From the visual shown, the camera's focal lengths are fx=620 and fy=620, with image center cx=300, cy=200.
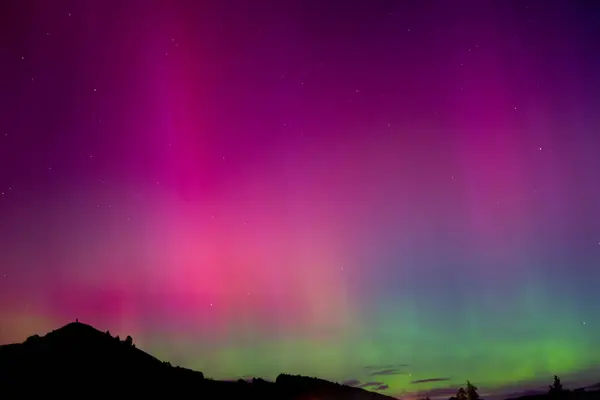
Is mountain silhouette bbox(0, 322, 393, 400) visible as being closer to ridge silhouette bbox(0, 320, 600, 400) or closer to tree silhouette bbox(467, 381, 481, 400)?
ridge silhouette bbox(0, 320, 600, 400)

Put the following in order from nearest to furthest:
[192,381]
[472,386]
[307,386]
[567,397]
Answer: [192,381] < [307,386] < [567,397] < [472,386]

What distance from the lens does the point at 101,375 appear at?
62344 mm

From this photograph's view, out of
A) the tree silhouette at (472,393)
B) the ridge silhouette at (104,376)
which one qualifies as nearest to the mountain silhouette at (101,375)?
the ridge silhouette at (104,376)

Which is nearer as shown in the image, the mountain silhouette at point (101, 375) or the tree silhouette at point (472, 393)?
the mountain silhouette at point (101, 375)

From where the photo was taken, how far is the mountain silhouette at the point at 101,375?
57641 millimetres

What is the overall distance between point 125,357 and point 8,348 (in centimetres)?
1237

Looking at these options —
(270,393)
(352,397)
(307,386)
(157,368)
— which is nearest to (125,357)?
(157,368)

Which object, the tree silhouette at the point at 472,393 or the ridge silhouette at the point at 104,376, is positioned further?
the tree silhouette at the point at 472,393

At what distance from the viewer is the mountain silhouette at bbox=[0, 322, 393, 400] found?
189 feet

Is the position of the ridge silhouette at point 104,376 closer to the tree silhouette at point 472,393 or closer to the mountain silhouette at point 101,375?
the mountain silhouette at point 101,375

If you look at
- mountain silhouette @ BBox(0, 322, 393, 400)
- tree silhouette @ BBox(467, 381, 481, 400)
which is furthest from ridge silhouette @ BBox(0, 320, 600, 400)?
tree silhouette @ BBox(467, 381, 481, 400)

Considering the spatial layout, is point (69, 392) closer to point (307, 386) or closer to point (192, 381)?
point (192, 381)

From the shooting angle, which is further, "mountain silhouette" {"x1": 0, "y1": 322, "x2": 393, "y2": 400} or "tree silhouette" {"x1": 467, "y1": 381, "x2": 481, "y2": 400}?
"tree silhouette" {"x1": 467, "y1": 381, "x2": 481, "y2": 400}

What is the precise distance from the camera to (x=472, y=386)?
109625mm
